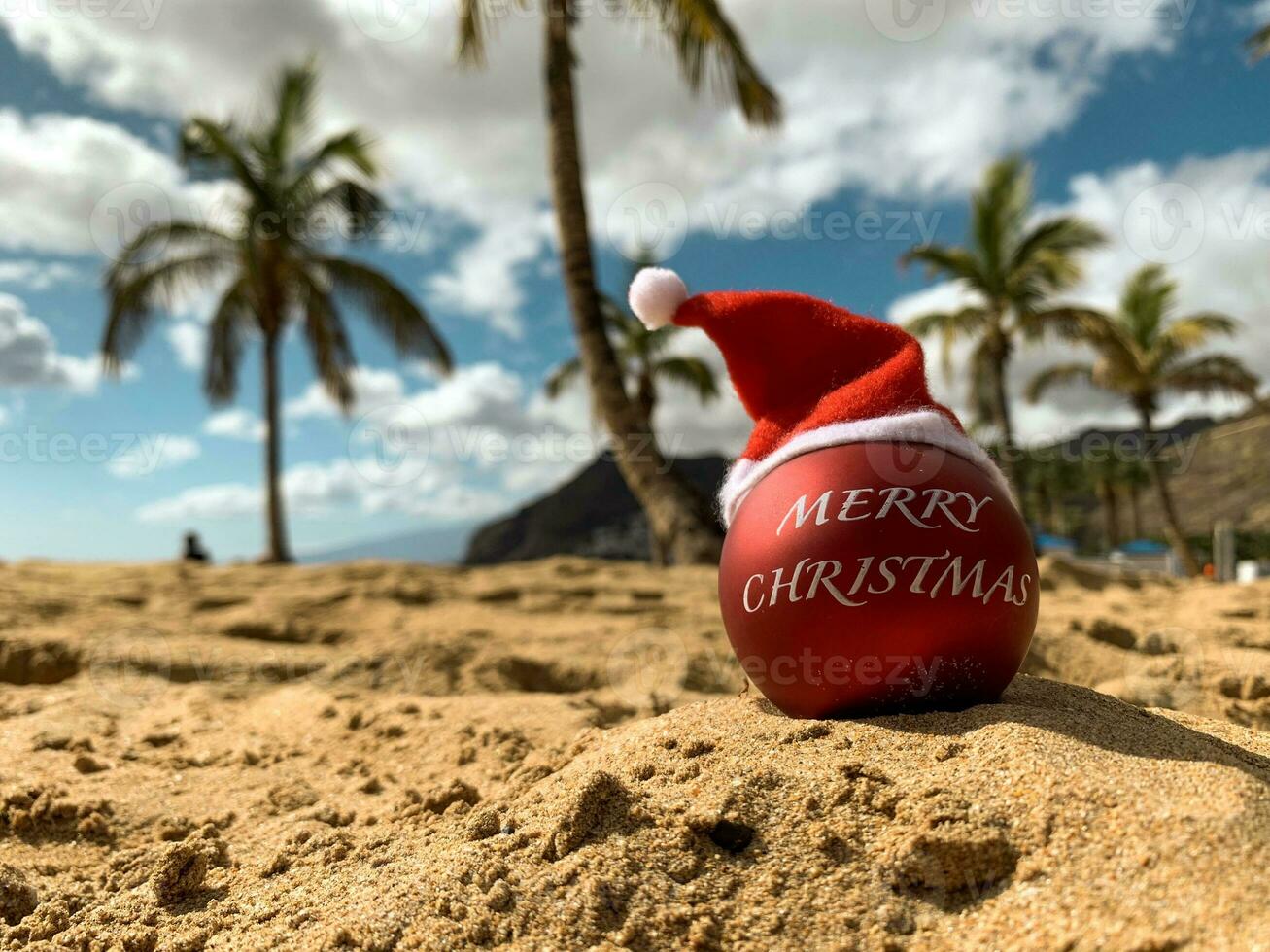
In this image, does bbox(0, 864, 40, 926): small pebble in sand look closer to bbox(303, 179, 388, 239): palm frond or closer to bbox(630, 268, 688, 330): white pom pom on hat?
bbox(630, 268, 688, 330): white pom pom on hat

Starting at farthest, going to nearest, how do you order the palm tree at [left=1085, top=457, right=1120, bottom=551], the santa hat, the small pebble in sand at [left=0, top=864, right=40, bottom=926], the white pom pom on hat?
the palm tree at [left=1085, top=457, right=1120, bottom=551] < the white pom pom on hat < the santa hat < the small pebble in sand at [left=0, top=864, right=40, bottom=926]

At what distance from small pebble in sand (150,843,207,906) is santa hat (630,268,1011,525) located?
1800 millimetres

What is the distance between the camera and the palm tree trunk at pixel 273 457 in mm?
12398

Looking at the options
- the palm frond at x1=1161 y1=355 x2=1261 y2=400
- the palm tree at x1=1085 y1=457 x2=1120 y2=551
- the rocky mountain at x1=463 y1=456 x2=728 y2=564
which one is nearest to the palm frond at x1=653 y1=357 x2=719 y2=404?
the palm frond at x1=1161 y1=355 x2=1261 y2=400

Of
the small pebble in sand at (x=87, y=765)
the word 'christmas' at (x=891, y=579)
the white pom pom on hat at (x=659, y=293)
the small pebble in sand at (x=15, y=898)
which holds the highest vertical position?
the white pom pom on hat at (x=659, y=293)

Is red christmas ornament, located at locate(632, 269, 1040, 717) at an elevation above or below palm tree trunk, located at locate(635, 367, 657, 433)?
below

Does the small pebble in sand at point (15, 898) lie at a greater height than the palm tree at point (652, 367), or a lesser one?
lesser

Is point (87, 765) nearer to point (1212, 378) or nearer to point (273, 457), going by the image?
point (273, 457)

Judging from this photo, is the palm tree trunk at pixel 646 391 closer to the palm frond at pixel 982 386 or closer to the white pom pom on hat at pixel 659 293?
the palm frond at pixel 982 386

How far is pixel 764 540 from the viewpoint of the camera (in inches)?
93.2

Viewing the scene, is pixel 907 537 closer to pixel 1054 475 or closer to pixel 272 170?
pixel 272 170

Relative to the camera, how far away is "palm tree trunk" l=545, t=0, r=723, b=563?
24.8 feet

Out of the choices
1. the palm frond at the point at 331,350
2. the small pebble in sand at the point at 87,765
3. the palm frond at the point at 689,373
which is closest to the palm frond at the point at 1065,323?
the palm frond at the point at 689,373

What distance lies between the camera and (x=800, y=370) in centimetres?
265
